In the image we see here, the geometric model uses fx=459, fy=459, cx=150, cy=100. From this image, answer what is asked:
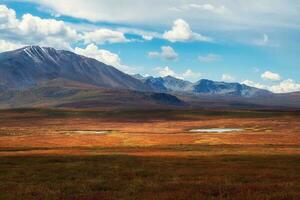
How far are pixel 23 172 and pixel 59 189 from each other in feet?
38.9

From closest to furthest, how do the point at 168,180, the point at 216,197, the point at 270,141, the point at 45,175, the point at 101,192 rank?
the point at 216,197
the point at 101,192
the point at 168,180
the point at 45,175
the point at 270,141

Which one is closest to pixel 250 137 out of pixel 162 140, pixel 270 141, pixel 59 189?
pixel 270 141

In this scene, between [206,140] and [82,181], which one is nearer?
[82,181]

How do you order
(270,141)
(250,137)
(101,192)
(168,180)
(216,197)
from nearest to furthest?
(216,197)
(101,192)
(168,180)
(270,141)
(250,137)

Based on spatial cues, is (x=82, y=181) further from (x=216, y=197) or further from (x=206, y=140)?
(x=206, y=140)


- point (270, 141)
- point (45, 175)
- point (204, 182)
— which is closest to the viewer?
point (204, 182)

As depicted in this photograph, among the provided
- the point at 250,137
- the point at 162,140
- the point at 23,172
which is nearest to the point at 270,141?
the point at 250,137

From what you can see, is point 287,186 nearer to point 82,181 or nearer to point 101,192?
point 101,192

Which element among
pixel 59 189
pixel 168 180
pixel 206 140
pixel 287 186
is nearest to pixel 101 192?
pixel 59 189

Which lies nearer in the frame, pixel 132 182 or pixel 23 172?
pixel 132 182

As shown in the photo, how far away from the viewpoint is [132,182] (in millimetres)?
30625

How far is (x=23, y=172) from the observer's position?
37.8 meters

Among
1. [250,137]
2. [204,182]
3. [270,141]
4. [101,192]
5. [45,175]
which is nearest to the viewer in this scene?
[101,192]

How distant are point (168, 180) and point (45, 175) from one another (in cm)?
1018
